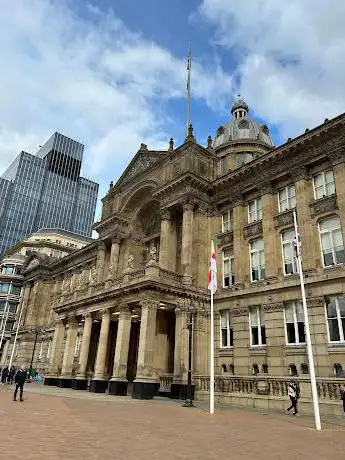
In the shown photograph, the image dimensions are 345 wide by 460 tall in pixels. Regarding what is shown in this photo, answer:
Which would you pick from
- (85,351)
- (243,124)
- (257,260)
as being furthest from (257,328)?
(243,124)

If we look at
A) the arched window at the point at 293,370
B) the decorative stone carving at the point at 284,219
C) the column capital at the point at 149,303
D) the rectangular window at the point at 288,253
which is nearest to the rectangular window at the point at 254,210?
the decorative stone carving at the point at 284,219

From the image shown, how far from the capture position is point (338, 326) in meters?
21.5

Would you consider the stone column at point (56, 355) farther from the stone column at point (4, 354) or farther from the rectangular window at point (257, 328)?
the stone column at point (4, 354)

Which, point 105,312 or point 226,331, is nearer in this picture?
point 226,331

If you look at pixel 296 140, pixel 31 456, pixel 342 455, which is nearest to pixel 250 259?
pixel 296 140

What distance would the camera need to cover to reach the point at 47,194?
151 m

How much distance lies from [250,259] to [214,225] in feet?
16.9

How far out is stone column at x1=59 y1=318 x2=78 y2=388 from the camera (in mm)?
34188

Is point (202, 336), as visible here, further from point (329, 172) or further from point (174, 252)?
point (329, 172)

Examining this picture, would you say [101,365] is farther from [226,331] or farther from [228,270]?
[228,270]

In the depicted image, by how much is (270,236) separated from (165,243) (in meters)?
9.20

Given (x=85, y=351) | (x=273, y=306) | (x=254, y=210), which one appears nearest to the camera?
(x=273, y=306)

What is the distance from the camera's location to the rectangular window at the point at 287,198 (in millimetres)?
27016

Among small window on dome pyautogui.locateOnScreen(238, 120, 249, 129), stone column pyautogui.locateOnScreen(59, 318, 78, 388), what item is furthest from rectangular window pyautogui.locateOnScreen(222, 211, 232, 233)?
small window on dome pyautogui.locateOnScreen(238, 120, 249, 129)
